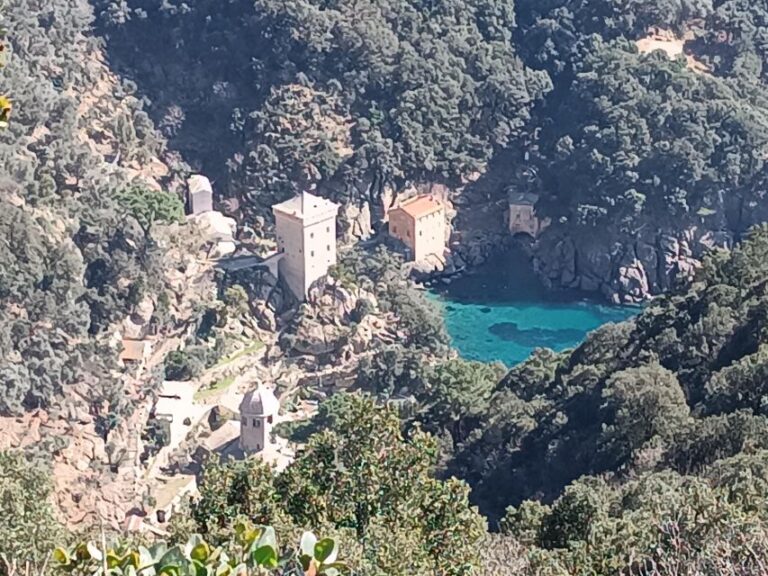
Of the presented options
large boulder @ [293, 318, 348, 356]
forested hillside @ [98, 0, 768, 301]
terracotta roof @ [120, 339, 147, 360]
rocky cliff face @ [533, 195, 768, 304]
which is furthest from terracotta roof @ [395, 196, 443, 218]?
terracotta roof @ [120, 339, 147, 360]

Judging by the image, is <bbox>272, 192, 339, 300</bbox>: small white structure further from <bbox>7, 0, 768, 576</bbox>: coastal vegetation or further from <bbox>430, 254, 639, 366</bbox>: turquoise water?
<bbox>430, 254, 639, 366</bbox>: turquoise water

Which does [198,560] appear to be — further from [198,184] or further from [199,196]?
[198,184]

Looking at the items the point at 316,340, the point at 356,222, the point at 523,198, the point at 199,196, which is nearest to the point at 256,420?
the point at 316,340

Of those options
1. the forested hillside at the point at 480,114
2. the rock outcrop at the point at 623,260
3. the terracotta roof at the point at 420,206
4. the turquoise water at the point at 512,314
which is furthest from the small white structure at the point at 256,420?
the rock outcrop at the point at 623,260

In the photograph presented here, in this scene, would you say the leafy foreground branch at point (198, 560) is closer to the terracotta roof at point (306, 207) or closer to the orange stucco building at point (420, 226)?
the terracotta roof at point (306, 207)

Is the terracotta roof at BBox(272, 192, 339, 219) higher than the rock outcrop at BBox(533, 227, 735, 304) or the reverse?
higher

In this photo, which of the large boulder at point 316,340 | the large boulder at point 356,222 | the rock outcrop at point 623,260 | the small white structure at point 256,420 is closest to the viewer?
the small white structure at point 256,420
